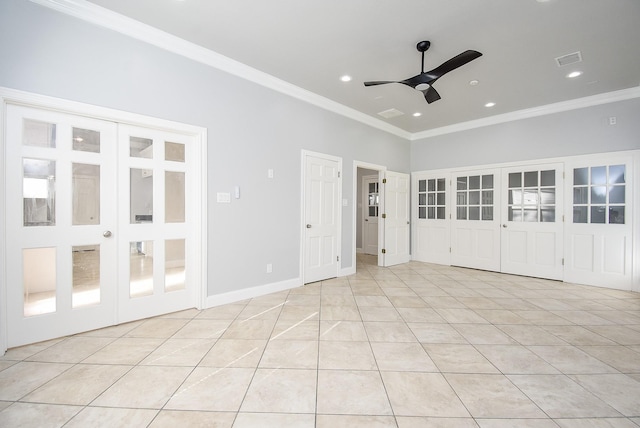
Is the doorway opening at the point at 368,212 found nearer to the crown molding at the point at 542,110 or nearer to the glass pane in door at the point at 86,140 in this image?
the crown molding at the point at 542,110

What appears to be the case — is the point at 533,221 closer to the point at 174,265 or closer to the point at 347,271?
the point at 347,271

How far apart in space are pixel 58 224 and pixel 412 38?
4059 millimetres

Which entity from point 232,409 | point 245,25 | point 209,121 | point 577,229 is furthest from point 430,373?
point 577,229

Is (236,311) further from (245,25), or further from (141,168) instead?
(245,25)

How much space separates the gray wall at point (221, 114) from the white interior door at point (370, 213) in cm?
264

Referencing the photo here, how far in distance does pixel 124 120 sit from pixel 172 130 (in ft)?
1.46

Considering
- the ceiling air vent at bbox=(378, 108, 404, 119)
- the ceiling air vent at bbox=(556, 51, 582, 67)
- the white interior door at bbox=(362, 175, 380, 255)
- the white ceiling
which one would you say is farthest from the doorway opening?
the ceiling air vent at bbox=(556, 51, 582, 67)

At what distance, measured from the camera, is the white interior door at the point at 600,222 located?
4.08 m

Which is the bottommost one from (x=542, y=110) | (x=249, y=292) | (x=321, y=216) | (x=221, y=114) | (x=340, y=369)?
(x=340, y=369)

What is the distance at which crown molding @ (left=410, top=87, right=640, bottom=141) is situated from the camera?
13.4ft

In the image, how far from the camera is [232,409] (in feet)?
Answer: 5.18

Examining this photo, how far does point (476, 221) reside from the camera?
551 cm

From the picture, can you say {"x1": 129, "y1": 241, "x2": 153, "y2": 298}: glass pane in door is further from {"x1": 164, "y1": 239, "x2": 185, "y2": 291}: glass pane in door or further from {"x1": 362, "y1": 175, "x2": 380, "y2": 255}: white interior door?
{"x1": 362, "y1": 175, "x2": 380, "y2": 255}: white interior door

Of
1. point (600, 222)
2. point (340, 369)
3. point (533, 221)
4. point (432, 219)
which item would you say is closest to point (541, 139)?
point (533, 221)
